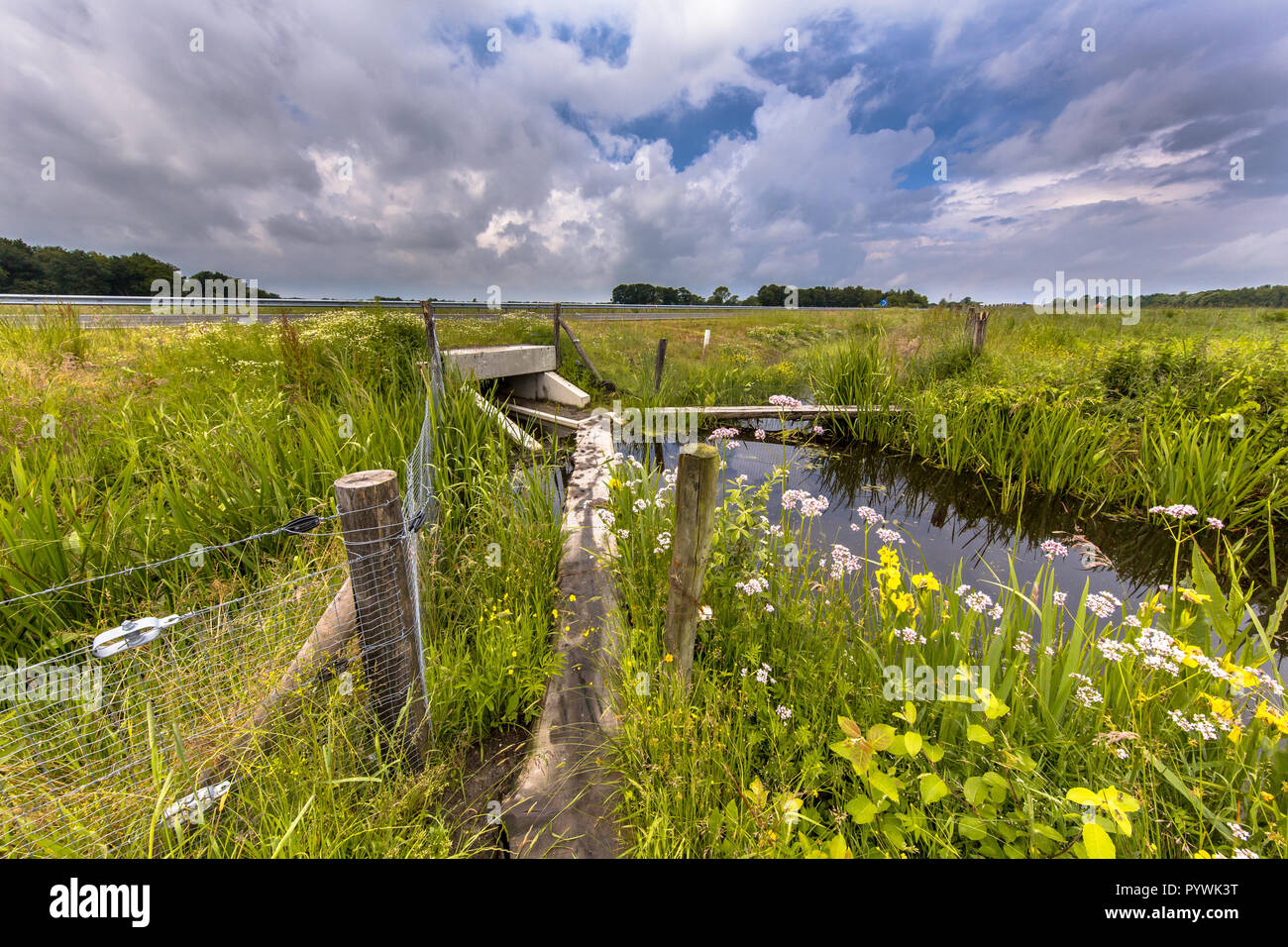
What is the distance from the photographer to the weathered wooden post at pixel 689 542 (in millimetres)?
2035

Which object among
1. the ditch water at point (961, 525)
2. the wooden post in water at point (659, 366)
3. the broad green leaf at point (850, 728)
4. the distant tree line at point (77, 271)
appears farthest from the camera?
the distant tree line at point (77, 271)

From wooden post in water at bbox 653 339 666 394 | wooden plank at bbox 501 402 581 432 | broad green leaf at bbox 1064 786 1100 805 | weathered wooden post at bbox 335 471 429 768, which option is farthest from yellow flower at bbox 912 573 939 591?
wooden post in water at bbox 653 339 666 394

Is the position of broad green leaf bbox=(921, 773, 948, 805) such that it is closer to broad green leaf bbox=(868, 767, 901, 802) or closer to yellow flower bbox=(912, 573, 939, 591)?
broad green leaf bbox=(868, 767, 901, 802)

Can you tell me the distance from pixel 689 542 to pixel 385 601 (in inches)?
50.7

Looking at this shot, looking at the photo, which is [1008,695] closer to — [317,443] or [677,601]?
[677,601]

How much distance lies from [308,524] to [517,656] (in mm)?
1394

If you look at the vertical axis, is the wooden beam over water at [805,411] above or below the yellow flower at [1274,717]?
above

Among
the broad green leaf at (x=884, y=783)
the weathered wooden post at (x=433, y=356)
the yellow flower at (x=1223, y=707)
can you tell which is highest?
the weathered wooden post at (x=433, y=356)

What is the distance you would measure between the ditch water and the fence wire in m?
2.68

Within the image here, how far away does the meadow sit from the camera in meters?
1.59

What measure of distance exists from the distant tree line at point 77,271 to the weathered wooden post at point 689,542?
25.3 m

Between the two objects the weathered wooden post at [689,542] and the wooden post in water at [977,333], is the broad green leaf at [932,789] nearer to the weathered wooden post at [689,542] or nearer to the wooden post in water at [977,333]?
the weathered wooden post at [689,542]

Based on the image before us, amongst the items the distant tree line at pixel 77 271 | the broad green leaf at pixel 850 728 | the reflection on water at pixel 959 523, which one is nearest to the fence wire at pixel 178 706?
the broad green leaf at pixel 850 728

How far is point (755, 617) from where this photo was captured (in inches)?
108
